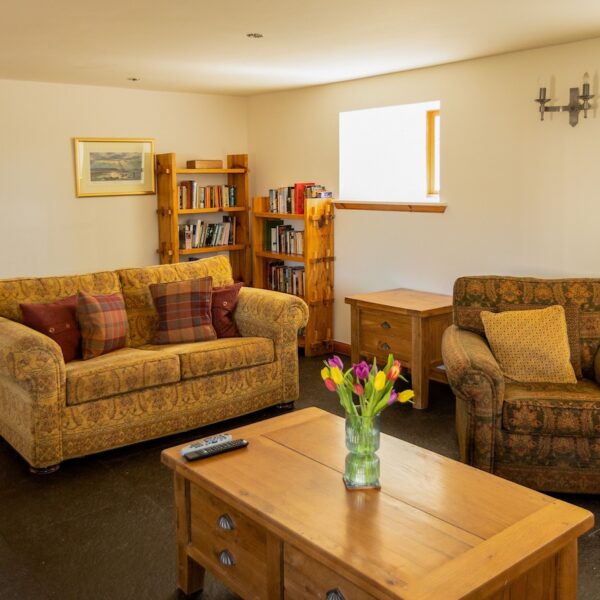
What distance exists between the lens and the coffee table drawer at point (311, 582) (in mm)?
1925

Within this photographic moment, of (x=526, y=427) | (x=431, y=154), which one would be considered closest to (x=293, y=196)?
(x=431, y=154)

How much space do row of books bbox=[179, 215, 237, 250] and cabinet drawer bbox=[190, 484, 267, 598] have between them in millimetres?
3858

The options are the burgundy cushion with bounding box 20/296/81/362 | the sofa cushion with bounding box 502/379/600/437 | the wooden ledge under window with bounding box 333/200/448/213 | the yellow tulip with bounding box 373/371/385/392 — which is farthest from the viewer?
the wooden ledge under window with bounding box 333/200/448/213

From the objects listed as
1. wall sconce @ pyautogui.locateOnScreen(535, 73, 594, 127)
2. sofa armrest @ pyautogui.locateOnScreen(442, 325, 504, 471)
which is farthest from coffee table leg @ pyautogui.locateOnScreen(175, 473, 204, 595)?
wall sconce @ pyautogui.locateOnScreen(535, 73, 594, 127)

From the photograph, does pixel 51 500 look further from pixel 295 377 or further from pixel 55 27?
pixel 55 27

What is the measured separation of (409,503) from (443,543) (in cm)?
25

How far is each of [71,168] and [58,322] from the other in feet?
6.92

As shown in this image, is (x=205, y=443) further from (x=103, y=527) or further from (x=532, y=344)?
(x=532, y=344)

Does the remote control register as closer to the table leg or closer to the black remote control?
the black remote control

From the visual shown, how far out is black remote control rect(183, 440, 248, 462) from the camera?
2561mm

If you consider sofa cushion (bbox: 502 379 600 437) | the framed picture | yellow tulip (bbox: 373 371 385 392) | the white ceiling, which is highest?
the white ceiling

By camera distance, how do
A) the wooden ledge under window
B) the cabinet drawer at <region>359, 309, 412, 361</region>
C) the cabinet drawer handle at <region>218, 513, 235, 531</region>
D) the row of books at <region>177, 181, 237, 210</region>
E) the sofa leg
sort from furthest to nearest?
1. the row of books at <region>177, 181, 237, 210</region>
2. the wooden ledge under window
3. the cabinet drawer at <region>359, 309, 412, 361</region>
4. the sofa leg
5. the cabinet drawer handle at <region>218, 513, 235, 531</region>

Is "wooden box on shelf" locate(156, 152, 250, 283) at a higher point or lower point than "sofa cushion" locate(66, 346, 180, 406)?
higher

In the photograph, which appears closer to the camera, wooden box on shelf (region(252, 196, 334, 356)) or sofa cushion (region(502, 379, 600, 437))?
sofa cushion (region(502, 379, 600, 437))
